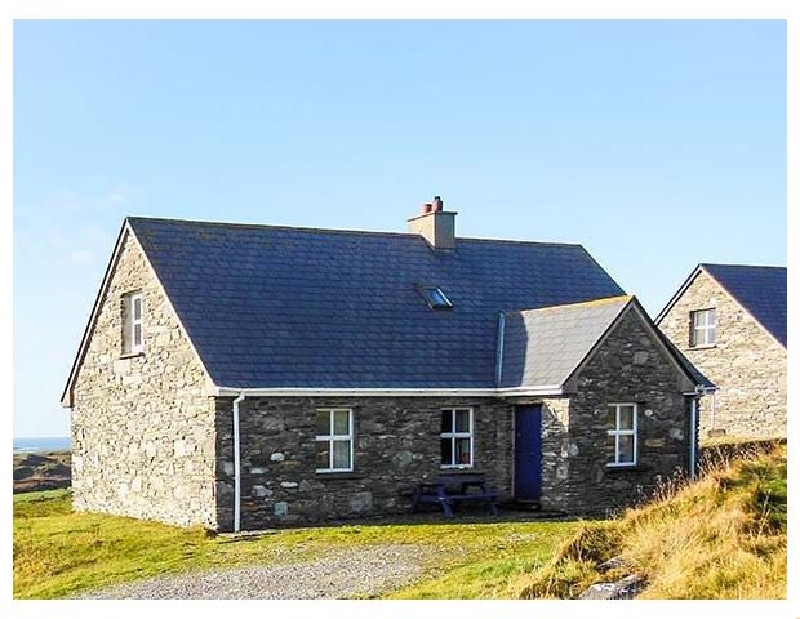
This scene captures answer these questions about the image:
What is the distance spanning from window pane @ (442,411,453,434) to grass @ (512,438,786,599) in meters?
5.68

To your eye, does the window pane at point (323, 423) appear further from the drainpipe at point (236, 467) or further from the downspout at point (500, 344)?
the downspout at point (500, 344)

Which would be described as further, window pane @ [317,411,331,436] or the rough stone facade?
window pane @ [317,411,331,436]

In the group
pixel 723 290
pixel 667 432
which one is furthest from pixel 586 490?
pixel 723 290

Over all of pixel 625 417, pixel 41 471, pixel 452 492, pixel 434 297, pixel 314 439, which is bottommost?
pixel 41 471

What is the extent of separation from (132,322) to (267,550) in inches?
299

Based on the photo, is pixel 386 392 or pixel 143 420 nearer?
pixel 386 392

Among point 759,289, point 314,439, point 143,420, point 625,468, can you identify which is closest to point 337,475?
point 314,439

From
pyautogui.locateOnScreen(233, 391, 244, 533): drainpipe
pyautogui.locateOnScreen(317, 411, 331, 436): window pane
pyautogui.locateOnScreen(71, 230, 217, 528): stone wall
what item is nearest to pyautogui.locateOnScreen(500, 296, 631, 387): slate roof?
pyautogui.locateOnScreen(317, 411, 331, 436): window pane

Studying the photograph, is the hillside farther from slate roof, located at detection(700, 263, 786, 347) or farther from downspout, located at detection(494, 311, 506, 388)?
slate roof, located at detection(700, 263, 786, 347)

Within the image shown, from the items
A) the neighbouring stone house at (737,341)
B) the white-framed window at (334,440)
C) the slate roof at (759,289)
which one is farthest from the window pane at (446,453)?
the slate roof at (759,289)

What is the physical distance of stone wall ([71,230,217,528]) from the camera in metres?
23.6

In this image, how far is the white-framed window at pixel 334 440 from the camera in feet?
78.4

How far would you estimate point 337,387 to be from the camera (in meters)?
23.9

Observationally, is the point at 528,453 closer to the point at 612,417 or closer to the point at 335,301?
the point at 612,417
